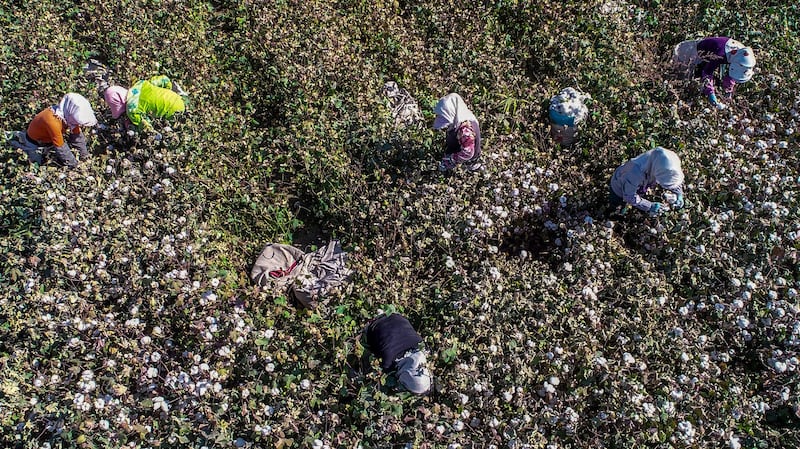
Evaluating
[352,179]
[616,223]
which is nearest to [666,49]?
[616,223]

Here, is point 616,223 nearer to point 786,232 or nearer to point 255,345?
point 786,232

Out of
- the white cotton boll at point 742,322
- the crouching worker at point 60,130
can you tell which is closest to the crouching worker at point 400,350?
the white cotton boll at point 742,322

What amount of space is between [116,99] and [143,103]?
0.74 feet

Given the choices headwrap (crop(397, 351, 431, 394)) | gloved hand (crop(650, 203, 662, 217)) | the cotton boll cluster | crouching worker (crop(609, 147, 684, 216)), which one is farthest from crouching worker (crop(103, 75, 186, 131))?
gloved hand (crop(650, 203, 662, 217))

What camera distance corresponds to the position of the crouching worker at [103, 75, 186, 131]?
16.8 ft

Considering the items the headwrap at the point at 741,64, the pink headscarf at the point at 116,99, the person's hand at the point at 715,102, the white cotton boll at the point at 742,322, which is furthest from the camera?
the person's hand at the point at 715,102

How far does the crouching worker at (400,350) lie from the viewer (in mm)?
3896

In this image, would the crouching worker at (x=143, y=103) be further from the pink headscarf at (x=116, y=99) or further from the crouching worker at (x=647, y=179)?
the crouching worker at (x=647, y=179)

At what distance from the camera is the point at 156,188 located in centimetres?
480

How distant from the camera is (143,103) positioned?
5168 mm

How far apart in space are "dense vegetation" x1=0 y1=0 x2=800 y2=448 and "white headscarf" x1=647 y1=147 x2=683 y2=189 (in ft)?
1.54

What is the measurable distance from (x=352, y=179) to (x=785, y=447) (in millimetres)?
3901

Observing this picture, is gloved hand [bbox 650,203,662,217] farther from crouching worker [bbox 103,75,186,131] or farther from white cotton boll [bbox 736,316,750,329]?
crouching worker [bbox 103,75,186,131]

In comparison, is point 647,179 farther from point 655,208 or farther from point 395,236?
point 395,236
